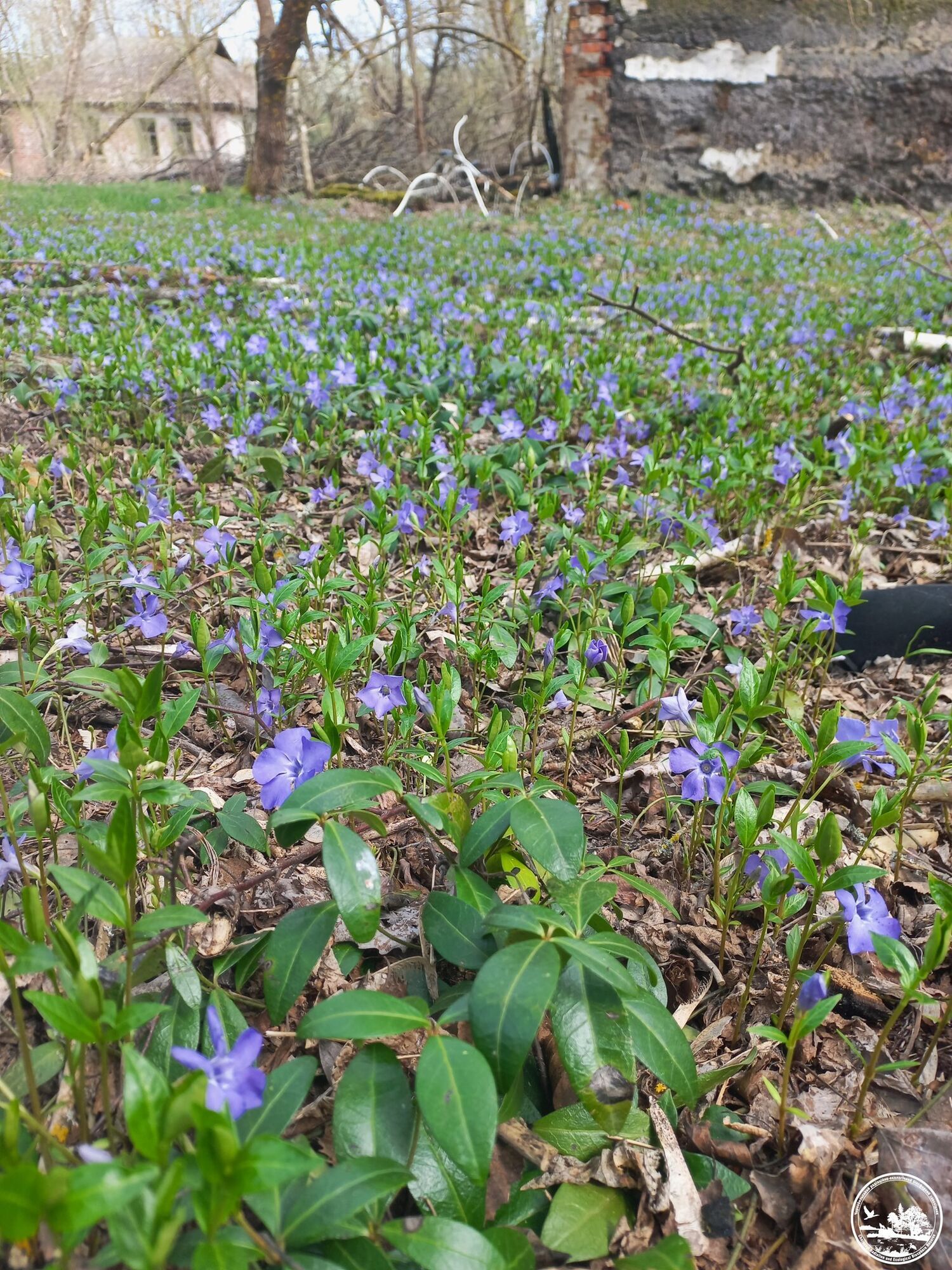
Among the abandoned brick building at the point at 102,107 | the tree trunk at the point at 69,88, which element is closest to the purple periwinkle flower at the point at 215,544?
the abandoned brick building at the point at 102,107

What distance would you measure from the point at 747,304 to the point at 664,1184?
6.31 metres

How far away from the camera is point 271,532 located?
263 centimetres

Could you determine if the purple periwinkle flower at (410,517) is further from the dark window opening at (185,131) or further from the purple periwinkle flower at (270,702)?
the dark window opening at (185,131)

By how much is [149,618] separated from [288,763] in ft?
2.62

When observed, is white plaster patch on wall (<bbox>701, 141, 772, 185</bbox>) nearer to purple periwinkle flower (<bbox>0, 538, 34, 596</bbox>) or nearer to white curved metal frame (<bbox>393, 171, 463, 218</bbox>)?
white curved metal frame (<bbox>393, 171, 463, 218</bbox>)

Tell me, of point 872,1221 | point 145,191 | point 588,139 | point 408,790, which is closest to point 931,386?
point 408,790

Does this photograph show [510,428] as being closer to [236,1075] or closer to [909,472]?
[909,472]

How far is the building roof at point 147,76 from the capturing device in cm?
1755

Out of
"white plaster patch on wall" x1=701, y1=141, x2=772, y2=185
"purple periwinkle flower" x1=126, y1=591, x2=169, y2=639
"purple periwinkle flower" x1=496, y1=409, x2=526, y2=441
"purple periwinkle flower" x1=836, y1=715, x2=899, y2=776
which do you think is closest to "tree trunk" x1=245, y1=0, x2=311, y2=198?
"white plaster patch on wall" x1=701, y1=141, x2=772, y2=185

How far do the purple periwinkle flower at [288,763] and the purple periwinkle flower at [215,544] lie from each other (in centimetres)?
105

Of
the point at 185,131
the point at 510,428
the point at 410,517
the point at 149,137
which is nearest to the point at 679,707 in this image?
the point at 410,517

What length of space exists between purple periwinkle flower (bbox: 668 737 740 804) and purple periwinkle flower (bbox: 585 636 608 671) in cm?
48

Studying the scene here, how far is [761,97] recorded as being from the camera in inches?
463

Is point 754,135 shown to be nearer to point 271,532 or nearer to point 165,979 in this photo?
point 271,532
